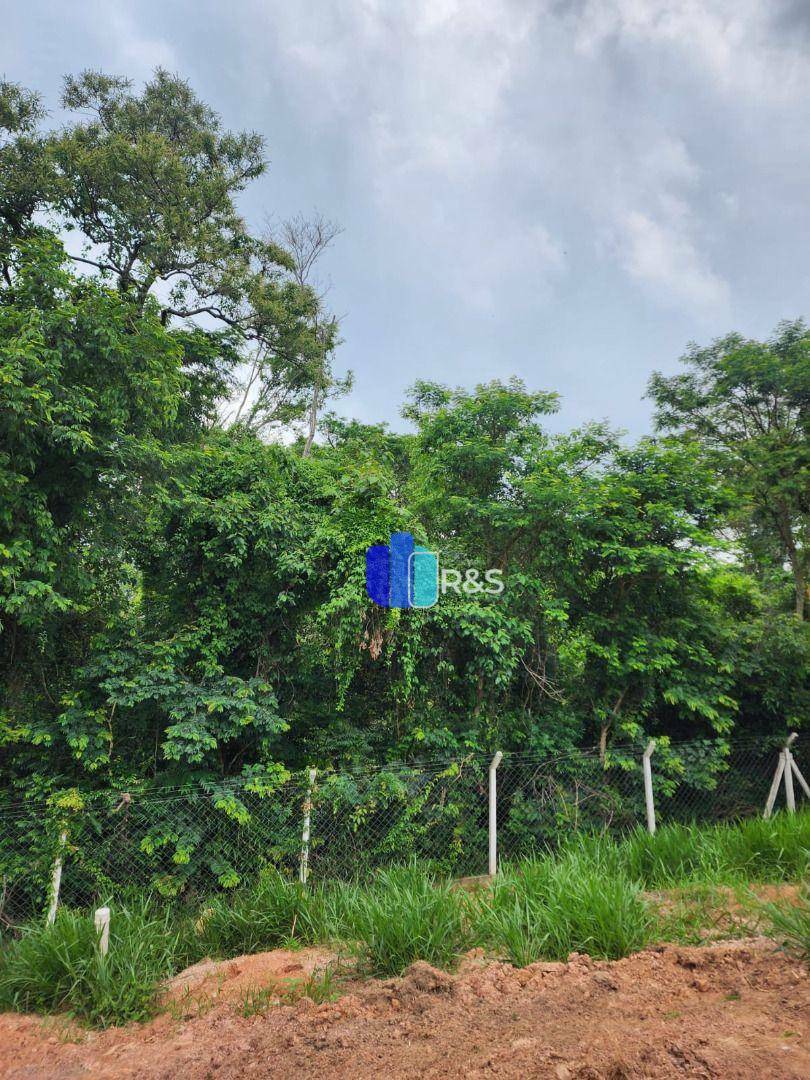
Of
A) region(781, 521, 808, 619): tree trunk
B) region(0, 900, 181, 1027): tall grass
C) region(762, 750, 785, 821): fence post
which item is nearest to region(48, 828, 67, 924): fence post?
region(0, 900, 181, 1027): tall grass

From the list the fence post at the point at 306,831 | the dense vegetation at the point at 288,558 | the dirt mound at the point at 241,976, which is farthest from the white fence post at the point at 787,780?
the dirt mound at the point at 241,976

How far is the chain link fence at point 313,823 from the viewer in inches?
192

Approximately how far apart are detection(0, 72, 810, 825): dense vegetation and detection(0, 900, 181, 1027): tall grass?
1854 millimetres

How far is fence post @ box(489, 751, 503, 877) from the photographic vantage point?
18.4 ft

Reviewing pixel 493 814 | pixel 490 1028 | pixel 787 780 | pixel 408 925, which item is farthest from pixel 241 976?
pixel 787 780

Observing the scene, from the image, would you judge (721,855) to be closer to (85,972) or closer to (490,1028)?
(490,1028)

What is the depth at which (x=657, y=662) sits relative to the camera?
22.7 feet

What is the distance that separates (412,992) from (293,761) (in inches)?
154

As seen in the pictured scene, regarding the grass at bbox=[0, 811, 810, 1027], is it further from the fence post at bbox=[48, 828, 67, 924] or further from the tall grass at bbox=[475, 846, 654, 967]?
the fence post at bbox=[48, 828, 67, 924]

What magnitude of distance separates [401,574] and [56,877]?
407 cm

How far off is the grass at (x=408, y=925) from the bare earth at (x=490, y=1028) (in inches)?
6.2

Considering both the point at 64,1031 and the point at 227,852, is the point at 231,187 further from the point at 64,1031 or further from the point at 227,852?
the point at 64,1031

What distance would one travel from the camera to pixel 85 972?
3.23 meters

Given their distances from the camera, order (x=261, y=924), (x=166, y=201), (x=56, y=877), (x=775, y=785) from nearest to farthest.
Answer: (x=261, y=924) < (x=56, y=877) < (x=775, y=785) < (x=166, y=201)
